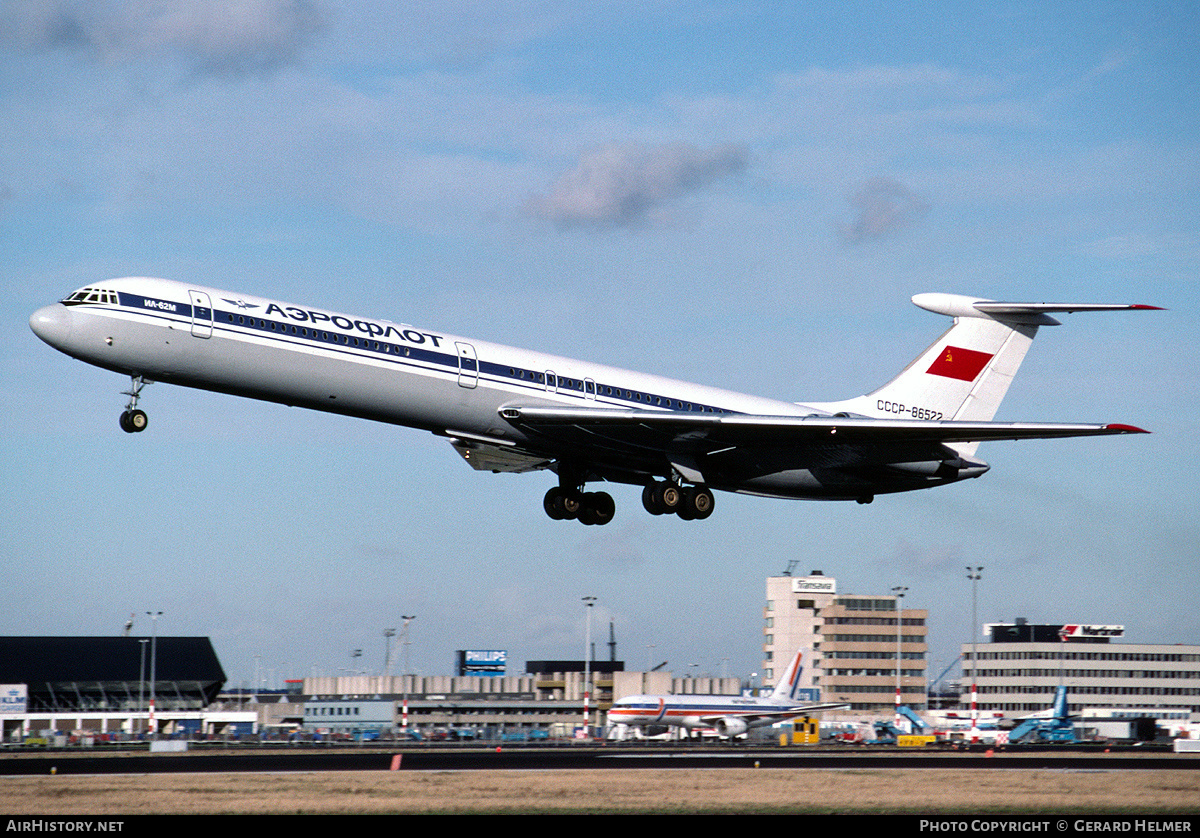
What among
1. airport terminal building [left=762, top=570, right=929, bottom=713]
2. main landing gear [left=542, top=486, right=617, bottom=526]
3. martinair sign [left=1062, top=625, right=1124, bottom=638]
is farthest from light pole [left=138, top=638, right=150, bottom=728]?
martinair sign [left=1062, top=625, right=1124, bottom=638]

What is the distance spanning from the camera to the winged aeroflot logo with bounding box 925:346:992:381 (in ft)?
142

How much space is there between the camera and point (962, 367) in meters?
43.5

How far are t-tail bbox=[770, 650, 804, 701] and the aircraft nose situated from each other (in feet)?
169

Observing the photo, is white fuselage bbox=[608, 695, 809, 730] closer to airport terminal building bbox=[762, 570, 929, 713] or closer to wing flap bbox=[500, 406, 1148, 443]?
wing flap bbox=[500, 406, 1148, 443]

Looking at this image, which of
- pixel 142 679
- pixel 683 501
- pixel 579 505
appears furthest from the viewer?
pixel 142 679

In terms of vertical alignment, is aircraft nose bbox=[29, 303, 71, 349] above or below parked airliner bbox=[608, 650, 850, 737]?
above

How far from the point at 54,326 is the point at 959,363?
27424 millimetres

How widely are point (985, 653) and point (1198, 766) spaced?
316 ft

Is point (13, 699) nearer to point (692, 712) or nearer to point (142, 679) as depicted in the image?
point (142, 679)

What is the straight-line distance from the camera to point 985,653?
457 feet

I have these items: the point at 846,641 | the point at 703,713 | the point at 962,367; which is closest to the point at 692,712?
the point at 703,713

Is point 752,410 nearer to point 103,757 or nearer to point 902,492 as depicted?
point 902,492

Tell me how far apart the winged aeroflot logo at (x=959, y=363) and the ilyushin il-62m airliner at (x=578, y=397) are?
5 cm
